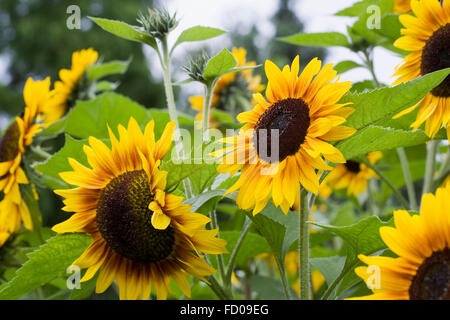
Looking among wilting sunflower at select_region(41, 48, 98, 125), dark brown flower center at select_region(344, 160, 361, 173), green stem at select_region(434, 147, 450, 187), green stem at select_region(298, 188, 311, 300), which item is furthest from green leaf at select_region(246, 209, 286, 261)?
wilting sunflower at select_region(41, 48, 98, 125)

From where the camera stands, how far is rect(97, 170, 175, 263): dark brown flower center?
0.51m

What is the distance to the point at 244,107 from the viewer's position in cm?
122

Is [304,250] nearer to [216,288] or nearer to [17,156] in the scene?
[216,288]

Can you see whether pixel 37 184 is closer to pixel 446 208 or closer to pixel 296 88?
pixel 296 88

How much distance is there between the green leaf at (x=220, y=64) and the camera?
1.77 ft

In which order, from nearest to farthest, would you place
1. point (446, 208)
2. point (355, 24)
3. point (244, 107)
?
point (446, 208), point (355, 24), point (244, 107)

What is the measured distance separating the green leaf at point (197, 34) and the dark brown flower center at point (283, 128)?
0.47 ft

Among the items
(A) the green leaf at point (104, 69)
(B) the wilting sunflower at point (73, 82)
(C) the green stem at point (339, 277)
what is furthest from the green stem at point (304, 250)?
(B) the wilting sunflower at point (73, 82)

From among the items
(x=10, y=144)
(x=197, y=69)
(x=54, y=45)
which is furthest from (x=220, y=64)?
(x=54, y=45)

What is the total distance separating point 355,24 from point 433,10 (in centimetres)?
19

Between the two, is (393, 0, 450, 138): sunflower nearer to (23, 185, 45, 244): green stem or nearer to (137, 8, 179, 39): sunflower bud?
(137, 8, 179, 39): sunflower bud

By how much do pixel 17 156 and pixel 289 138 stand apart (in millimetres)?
479

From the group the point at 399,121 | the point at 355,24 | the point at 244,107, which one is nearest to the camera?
the point at 399,121
